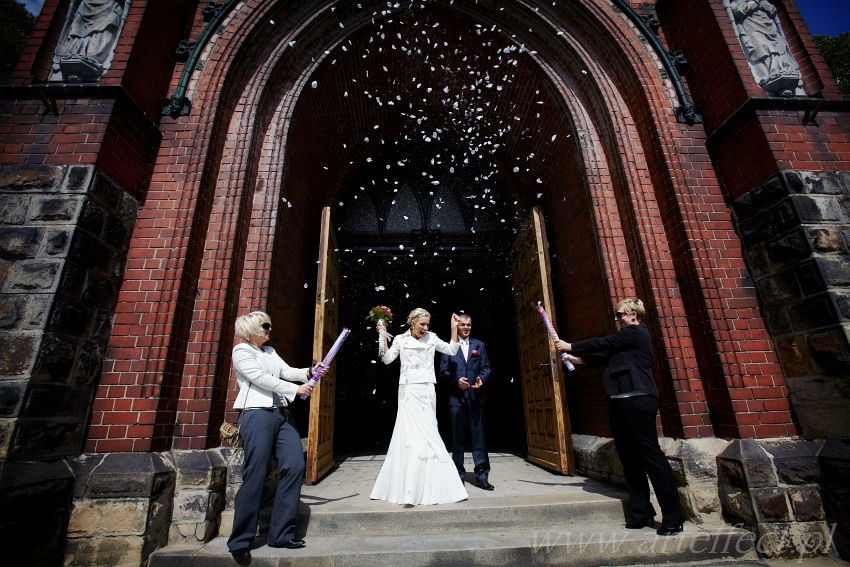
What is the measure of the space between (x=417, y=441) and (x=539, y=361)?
2.38 metres

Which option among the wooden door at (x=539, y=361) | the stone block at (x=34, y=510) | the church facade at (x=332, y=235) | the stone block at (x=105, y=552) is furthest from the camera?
the wooden door at (x=539, y=361)

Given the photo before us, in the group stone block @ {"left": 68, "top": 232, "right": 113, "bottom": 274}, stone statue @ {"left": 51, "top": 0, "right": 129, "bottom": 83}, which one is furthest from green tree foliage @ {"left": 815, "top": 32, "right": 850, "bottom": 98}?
stone block @ {"left": 68, "top": 232, "right": 113, "bottom": 274}

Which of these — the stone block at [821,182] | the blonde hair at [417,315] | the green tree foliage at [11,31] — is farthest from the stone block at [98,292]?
the green tree foliage at [11,31]

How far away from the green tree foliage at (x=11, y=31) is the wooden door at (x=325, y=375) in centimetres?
1166

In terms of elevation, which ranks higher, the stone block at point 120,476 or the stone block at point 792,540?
the stone block at point 120,476

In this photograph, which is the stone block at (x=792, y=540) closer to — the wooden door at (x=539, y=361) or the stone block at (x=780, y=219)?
the wooden door at (x=539, y=361)

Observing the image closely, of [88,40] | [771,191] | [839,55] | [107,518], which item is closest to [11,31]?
[88,40]

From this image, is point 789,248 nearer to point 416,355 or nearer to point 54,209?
point 416,355

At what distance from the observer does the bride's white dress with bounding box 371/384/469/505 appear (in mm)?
3541

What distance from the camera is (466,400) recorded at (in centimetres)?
448

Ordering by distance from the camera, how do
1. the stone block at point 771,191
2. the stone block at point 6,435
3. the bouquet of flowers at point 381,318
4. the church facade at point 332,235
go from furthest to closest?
the bouquet of flowers at point 381,318, the stone block at point 771,191, the church facade at point 332,235, the stone block at point 6,435

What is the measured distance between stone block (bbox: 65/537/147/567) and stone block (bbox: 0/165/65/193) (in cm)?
277

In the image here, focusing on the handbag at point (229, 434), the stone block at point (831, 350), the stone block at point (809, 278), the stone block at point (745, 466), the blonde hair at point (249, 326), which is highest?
the stone block at point (809, 278)

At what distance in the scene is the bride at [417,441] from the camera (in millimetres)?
3559
